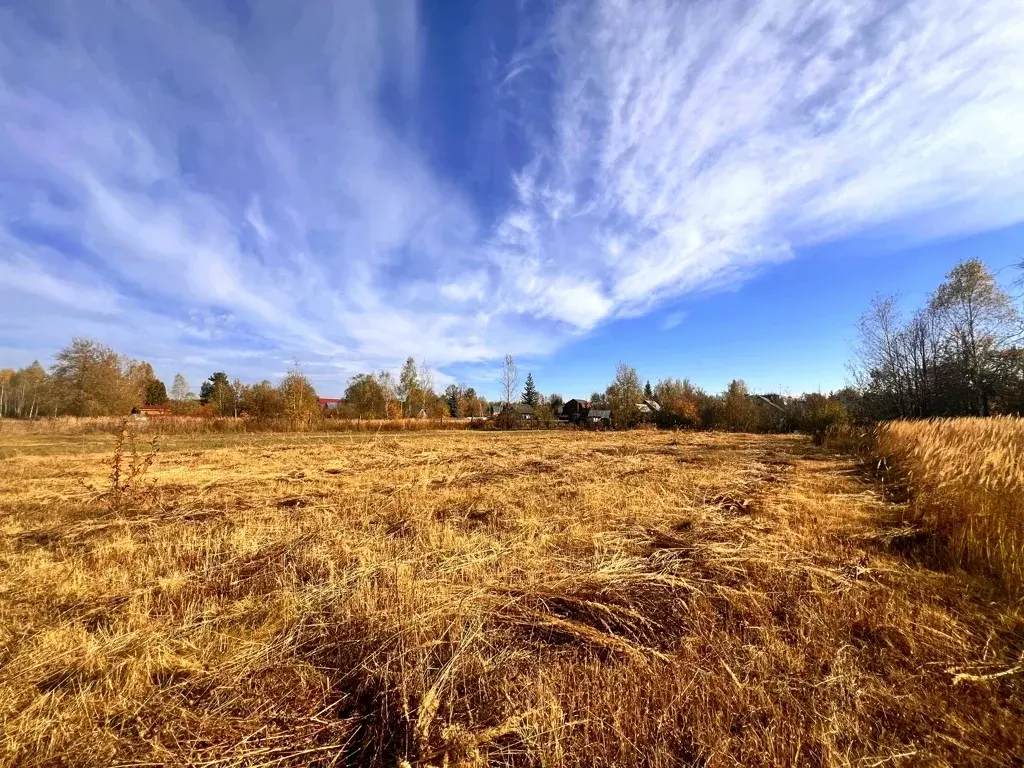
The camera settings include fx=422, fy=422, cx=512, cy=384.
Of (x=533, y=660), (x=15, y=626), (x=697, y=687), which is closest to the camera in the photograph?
(x=697, y=687)

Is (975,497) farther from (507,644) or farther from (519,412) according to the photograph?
(519,412)

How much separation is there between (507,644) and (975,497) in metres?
6.28

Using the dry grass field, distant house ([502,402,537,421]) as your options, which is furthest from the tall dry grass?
distant house ([502,402,537,421])

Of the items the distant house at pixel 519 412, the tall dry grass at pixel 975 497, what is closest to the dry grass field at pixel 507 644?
the tall dry grass at pixel 975 497

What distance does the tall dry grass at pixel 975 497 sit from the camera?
4.30 m

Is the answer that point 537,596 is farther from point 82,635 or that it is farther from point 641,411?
point 641,411

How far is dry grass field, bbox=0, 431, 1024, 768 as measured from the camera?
6.97ft

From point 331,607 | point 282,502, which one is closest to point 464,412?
point 282,502

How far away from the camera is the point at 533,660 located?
2.83m

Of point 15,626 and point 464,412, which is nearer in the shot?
point 15,626

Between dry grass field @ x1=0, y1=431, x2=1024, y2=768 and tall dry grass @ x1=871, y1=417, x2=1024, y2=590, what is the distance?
0.30 metres

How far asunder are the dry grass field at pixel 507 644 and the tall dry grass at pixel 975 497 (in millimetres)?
304

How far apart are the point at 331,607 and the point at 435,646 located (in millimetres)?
1222

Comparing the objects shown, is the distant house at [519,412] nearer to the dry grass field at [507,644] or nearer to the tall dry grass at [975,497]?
the tall dry grass at [975,497]
